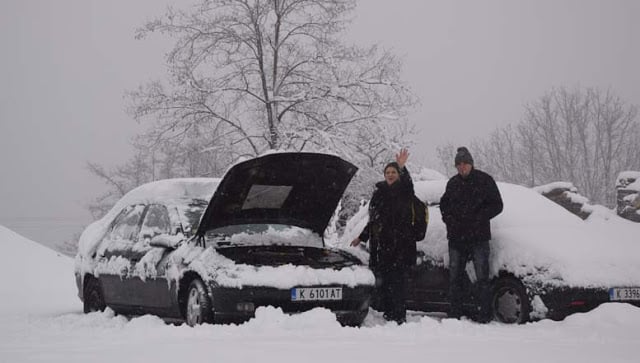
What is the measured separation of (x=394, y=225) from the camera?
8242mm

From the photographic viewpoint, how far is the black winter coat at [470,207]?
320 inches

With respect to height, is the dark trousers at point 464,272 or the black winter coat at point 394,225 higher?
the black winter coat at point 394,225

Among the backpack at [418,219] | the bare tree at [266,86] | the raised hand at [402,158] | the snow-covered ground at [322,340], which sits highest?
the bare tree at [266,86]

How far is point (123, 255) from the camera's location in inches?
339

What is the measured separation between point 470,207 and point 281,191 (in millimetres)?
2036

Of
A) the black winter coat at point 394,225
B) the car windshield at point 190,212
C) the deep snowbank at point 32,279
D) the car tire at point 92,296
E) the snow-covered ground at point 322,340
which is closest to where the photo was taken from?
the snow-covered ground at point 322,340

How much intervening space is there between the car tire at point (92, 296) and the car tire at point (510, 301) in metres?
4.53

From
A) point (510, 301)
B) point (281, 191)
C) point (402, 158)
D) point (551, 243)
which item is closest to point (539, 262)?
point (551, 243)

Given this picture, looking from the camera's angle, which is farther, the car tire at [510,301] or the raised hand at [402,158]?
the raised hand at [402,158]

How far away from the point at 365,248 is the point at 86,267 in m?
3.44

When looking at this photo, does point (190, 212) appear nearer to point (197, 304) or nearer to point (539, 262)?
point (197, 304)

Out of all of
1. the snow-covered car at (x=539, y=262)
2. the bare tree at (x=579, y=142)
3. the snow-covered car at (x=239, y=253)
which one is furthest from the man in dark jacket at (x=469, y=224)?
the bare tree at (x=579, y=142)

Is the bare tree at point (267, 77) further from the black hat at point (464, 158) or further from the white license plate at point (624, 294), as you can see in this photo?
the white license plate at point (624, 294)

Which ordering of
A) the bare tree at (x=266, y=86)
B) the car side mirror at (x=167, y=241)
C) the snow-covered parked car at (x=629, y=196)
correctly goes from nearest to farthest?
the car side mirror at (x=167, y=241) < the snow-covered parked car at (x=629, y=196) < the bare tree at (x=266, y=86)
